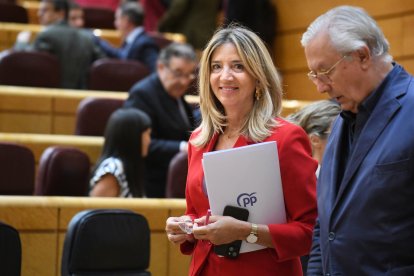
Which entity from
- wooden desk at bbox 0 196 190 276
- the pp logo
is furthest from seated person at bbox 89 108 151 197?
the pp logo

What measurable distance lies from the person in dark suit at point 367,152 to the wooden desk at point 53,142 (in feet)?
11.2

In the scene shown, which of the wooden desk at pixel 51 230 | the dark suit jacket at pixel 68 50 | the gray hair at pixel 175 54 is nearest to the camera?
the wooden desk at pixel 51 230

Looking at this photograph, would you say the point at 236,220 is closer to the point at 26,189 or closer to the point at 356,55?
the point at 356,55

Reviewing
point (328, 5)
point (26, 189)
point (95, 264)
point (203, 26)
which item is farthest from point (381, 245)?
point (203, 26)

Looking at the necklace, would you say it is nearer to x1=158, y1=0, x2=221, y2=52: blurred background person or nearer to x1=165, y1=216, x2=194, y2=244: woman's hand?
x1=165, y1=216, x2=194, y2=244: woman's hand

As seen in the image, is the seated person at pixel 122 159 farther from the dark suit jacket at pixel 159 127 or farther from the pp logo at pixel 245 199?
the pp logo at pixel 245 199

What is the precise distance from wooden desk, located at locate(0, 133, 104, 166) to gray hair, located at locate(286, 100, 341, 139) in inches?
93.4

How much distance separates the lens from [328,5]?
8289 millimetres

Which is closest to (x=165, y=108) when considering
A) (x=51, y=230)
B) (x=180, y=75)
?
(x=180, y=75)

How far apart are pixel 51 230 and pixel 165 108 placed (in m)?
2.03

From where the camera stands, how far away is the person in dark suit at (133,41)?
8.11m

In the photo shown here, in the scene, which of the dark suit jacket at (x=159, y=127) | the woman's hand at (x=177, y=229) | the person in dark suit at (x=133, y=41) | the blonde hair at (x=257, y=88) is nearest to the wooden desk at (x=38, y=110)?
the dark suit jacket at (x=159, y=127)

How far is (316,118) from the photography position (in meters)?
3.48

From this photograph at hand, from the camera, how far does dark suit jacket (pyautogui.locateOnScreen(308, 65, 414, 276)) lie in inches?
86.1
